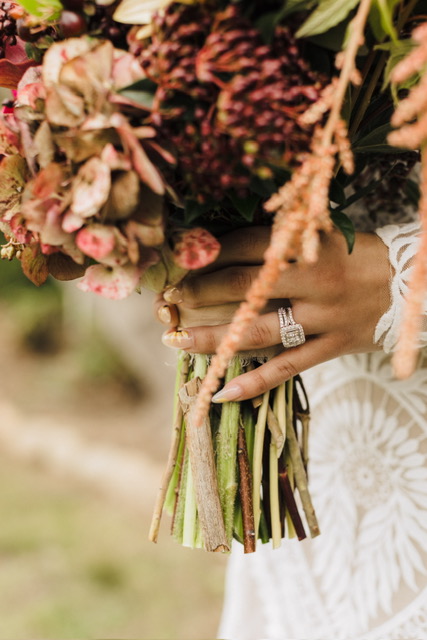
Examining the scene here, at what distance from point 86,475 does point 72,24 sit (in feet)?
10.9

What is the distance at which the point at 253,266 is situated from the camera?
0.90 m

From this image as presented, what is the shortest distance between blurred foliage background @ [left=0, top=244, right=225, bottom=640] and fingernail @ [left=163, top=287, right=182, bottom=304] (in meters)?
0.30

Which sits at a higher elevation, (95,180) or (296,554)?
(95,180)

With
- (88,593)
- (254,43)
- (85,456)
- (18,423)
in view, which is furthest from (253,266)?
(18,423)

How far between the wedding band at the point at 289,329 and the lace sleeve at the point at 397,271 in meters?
0.11

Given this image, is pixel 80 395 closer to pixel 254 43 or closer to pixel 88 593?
pixel 88 593

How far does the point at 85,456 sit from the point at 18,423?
70 cm

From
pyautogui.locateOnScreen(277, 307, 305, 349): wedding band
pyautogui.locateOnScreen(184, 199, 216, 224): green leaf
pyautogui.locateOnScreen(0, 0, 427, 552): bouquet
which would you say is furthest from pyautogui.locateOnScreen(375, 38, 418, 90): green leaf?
pyautogui.locateOnScreen(277, 307, 305, 349): wedding band

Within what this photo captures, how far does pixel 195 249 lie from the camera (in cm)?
74

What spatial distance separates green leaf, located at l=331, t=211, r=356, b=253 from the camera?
2.52ft

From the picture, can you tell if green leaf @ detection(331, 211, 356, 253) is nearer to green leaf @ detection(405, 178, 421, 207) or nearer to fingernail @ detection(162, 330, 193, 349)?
fingernail @ detection(162, 330, 193, 349)

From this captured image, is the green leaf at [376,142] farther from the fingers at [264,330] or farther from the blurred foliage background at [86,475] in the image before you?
the blurred foliage background at [86,475]

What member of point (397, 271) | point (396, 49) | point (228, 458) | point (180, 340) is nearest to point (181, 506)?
point (228, 458)

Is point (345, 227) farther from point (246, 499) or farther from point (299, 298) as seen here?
point (246, 499)
